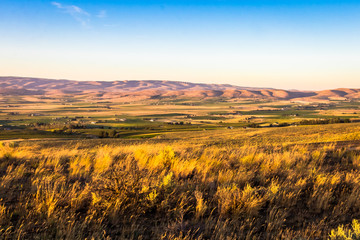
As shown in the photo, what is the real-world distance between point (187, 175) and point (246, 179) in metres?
1.88

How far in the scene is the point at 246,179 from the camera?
7.50 meters

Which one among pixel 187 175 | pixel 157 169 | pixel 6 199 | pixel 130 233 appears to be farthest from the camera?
pixel 157 169

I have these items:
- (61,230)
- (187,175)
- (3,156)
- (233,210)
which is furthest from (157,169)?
(3,156)

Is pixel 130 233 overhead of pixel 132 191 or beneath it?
beneath

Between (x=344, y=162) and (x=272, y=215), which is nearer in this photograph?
(x=272, y=215)

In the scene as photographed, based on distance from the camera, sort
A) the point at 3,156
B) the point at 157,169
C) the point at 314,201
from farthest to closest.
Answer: the point at 3,156, the point at 157,169, the point at 314,201

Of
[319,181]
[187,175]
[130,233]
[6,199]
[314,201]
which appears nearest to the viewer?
[130,233]

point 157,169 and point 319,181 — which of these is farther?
point 157,169

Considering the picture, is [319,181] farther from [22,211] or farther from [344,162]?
[22,211]

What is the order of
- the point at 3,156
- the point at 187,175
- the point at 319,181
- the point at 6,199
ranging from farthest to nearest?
the point at 3,156, the point at 187,175, the point at 319,181, the point at 6,199

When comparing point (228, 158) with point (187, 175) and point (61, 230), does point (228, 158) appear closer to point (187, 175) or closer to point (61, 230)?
point (187, 175)

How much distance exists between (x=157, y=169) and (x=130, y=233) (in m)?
4.30

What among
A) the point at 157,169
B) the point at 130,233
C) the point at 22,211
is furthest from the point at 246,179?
the point at 22,211

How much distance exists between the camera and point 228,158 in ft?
35.8
